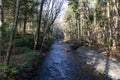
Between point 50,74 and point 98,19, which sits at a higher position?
point 98,19

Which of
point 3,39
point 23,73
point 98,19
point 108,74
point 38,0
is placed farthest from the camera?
point 98,19

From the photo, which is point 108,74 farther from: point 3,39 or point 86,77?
point 3,39

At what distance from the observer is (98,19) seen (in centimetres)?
4488

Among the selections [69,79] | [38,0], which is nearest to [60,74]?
[69,79]

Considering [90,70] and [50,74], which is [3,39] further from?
[90,70]

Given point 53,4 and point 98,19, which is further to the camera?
point 98,19

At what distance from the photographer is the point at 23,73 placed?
40.5 ft

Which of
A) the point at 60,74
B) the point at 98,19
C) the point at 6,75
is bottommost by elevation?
the point at 60,74

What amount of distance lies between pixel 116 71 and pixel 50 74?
210 inches

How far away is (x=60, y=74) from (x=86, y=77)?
7.60ft

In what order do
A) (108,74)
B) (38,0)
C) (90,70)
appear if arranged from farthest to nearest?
1. (38,0)
2. (90,70)
3. (108,74)

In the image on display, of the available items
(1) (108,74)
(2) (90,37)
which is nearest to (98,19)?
(2) (90,37)

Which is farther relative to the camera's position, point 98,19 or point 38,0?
point 98,19

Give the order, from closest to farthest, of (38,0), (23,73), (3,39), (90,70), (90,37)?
(23,73), (3,39), (90,70), (38,0), (90,37)
